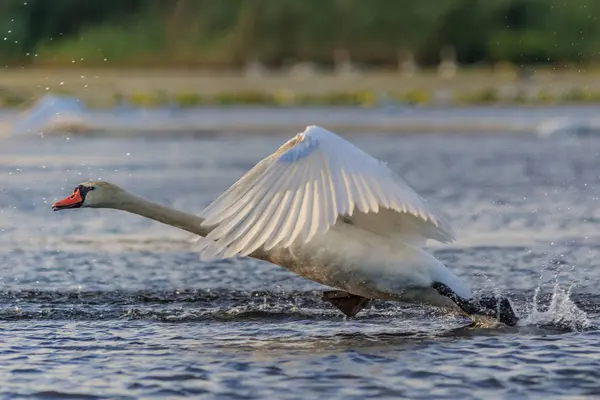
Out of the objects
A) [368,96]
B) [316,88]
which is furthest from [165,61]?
[368,96]

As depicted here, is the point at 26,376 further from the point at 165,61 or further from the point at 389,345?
the point at 165,61

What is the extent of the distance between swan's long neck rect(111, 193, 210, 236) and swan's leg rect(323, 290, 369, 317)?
1148mm

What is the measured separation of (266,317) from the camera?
36.1ft

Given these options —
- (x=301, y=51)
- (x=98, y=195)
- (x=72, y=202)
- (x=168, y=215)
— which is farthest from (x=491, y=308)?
(x=301, y=51)

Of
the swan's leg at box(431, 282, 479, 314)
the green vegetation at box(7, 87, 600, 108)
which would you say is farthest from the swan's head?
the green vegetation at box(7, 87, 600, 108)

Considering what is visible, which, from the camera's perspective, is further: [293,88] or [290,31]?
[290,31]

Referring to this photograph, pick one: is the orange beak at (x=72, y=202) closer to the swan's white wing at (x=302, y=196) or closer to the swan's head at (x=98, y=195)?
the swan's head at (x=98, y=195)

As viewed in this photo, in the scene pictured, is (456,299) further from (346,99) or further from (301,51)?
(301,51)

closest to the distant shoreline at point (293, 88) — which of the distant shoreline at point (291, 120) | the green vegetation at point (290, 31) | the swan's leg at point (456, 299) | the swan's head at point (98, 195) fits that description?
the green vegetation at point (290, 31)

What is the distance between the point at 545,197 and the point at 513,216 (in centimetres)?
230

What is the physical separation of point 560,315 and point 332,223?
2.54m

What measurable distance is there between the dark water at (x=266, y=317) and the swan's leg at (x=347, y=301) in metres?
0.15

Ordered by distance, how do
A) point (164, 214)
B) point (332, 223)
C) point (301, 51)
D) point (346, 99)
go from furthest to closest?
point (301, 51) < point (346, 99) < point (164, 214) < point (332, 223)

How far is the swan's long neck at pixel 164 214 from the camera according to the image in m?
10.2
